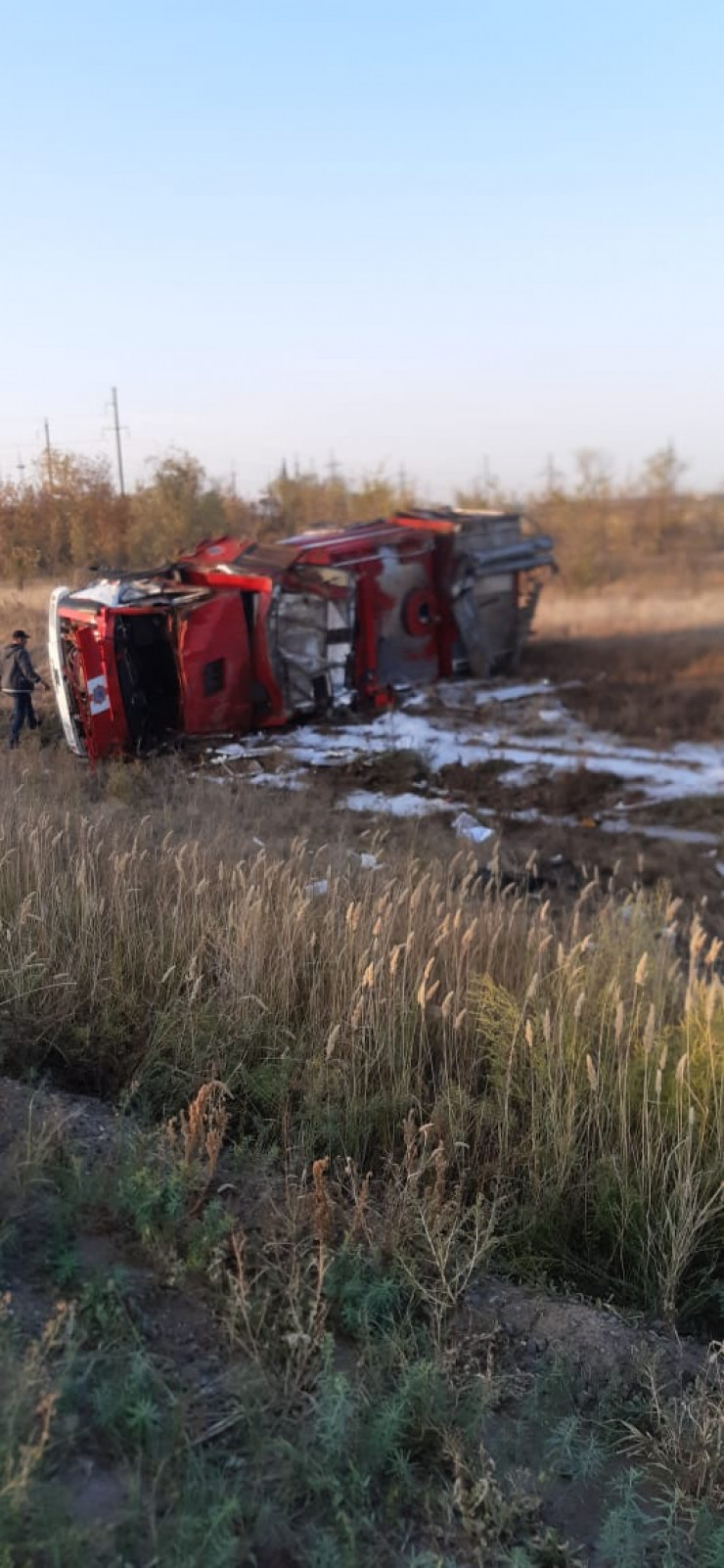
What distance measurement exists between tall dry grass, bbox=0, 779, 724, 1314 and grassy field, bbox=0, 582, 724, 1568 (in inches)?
0.6

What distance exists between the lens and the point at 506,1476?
193 centimetres

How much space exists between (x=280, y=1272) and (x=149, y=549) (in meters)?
21.0

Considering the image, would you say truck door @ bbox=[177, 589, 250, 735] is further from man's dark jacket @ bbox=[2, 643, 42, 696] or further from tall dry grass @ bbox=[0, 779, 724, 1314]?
tall dry grass @ bbox=[0, 779, 724, 1314]

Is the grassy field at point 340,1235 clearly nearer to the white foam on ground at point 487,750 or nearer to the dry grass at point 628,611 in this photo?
the white foam on ground at point 487,750

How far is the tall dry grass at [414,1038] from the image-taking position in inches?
117

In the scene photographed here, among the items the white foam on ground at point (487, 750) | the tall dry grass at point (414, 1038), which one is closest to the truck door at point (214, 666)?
the white foam on ground at point (487, 750)

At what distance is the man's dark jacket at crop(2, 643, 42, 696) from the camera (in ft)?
40.3

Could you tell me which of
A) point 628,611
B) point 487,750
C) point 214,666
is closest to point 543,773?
point 487,750

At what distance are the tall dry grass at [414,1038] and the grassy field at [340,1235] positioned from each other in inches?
0.6

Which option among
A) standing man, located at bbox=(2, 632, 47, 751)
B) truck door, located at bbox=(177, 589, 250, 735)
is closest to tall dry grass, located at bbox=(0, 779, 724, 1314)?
truck door, located at bbox=(177, 589, 250, 735)

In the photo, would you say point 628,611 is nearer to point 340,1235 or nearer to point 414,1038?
point 414,1038

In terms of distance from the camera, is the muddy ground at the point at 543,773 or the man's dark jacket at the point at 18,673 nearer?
the muddy ground at the point at 543,773

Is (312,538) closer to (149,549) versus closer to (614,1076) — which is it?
(149,549)

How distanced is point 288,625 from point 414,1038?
964cm
